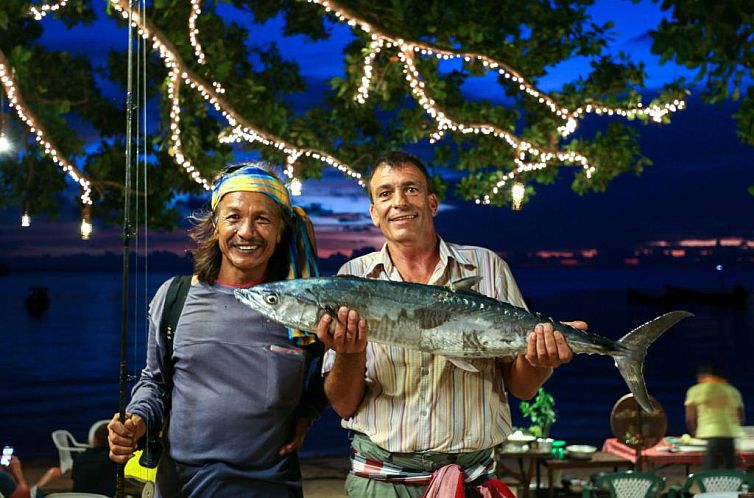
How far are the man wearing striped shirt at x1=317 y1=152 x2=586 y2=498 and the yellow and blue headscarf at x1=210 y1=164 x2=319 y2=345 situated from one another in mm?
164

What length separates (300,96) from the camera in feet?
36.7

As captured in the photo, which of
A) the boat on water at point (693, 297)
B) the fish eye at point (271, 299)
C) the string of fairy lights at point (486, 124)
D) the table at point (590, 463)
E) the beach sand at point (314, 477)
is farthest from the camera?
the boat on water at point (693, 297)

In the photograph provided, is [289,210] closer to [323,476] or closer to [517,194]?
[517,194]

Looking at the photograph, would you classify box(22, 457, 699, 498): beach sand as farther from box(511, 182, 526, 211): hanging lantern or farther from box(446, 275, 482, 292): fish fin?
box(446, 275, 482, 292): fish fin

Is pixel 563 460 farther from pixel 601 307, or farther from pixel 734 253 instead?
pixel 601 307

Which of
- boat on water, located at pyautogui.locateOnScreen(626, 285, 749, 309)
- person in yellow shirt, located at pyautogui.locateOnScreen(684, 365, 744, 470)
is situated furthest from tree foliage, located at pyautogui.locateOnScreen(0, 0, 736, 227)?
boat on water, located at pyautogui.locateOnScreen(626, 285, 749, 309)

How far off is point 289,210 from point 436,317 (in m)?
0.60

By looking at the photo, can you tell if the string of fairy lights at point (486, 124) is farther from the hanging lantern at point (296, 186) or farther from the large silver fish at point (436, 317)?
the large silver fish at point (436, 317)

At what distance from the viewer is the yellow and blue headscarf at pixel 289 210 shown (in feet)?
9.00

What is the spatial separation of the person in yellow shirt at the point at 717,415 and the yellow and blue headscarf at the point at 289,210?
6529 millimetres

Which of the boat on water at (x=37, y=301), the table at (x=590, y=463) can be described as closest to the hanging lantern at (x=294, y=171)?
the table at (x=590, y=463)

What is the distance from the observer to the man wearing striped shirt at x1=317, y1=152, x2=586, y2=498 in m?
2.65

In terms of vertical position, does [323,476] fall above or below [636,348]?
below

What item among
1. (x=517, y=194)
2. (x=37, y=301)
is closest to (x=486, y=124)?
(x=517, y=194)
